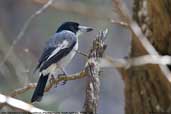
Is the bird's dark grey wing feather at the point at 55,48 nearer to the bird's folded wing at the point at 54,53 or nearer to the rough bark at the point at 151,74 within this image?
the bird's folded wing at the point at 54,53

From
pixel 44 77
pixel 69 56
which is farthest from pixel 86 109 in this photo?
pixel 69 56

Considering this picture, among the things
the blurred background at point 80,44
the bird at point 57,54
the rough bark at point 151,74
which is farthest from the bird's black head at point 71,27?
the rough bark at point 151,74

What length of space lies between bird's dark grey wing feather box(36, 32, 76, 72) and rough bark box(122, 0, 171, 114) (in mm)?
1257

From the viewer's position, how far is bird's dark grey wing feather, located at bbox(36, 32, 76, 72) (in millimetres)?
3895

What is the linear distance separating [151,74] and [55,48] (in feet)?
5.06

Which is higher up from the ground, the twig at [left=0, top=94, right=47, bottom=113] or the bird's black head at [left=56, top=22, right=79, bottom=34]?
the bird's black head at [left=56, top=22, right=79, bottom=34]

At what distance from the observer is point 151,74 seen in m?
2.63

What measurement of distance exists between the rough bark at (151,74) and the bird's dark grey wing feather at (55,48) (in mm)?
1257

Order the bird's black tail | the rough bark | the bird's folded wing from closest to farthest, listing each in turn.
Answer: the rough bark
the bird's black tail
the bird's folded wing

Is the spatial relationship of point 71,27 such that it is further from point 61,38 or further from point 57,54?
point 57,54

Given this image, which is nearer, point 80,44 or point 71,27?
point 71,27

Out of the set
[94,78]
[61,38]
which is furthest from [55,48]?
[94,78]

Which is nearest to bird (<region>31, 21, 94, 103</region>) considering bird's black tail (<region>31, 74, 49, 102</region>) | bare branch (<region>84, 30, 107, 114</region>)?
bird's black tail (<region>31, 74, 49, 102</region>)

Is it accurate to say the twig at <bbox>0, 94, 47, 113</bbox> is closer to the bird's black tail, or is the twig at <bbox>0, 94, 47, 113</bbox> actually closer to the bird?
the bird's black tail
